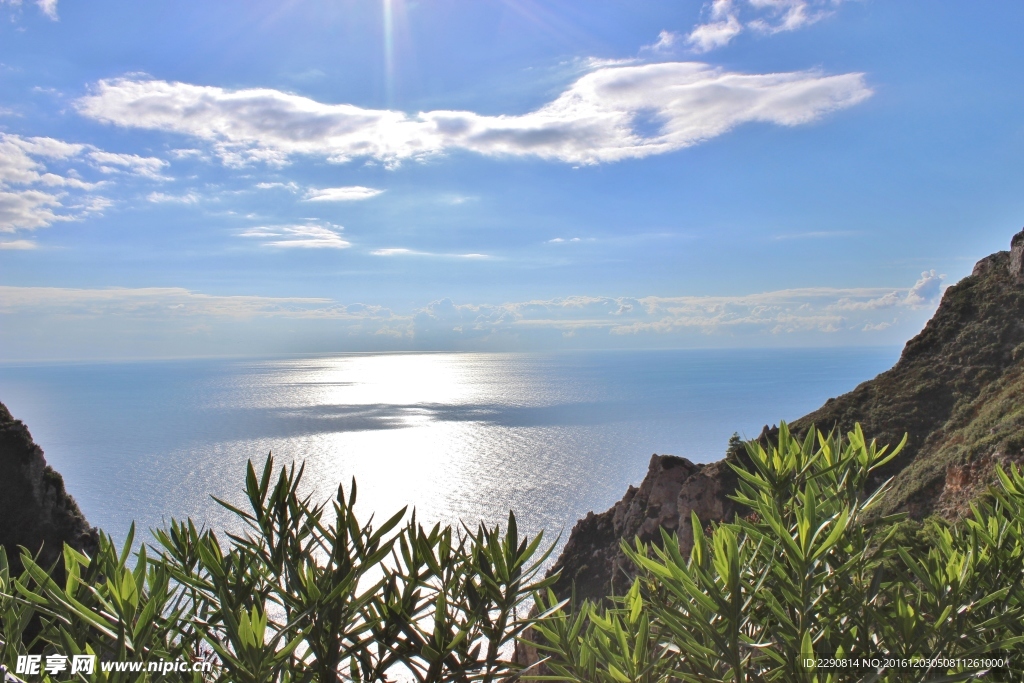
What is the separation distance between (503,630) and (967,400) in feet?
117

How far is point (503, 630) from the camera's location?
2375 mm

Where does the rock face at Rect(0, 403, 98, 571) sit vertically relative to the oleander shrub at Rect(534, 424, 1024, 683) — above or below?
below

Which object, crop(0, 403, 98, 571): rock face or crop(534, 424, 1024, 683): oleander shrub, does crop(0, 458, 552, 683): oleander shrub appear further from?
crop(0, 403, 98, 571): rock face

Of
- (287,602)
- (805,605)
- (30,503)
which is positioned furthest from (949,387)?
(30,503)

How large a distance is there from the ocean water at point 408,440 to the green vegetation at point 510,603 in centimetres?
1425

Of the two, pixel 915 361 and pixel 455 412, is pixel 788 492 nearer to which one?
pixel 915 361

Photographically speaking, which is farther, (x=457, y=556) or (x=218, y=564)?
(x=457, y=556)

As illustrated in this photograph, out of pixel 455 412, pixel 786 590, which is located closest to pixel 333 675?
pixel 786 590

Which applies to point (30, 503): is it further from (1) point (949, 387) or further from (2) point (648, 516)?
(1) point (949, 387)

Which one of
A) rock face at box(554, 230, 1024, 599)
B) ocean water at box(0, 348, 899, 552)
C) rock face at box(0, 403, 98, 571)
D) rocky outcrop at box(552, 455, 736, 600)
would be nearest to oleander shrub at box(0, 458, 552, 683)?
ocean water at box(0, 348, 899, 552)

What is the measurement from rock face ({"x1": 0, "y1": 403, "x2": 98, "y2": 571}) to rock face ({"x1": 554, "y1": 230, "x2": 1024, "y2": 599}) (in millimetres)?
23961

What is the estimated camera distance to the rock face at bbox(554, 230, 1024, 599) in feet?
70.9

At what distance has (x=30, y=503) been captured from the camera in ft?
102

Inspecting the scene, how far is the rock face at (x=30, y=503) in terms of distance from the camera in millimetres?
30547
